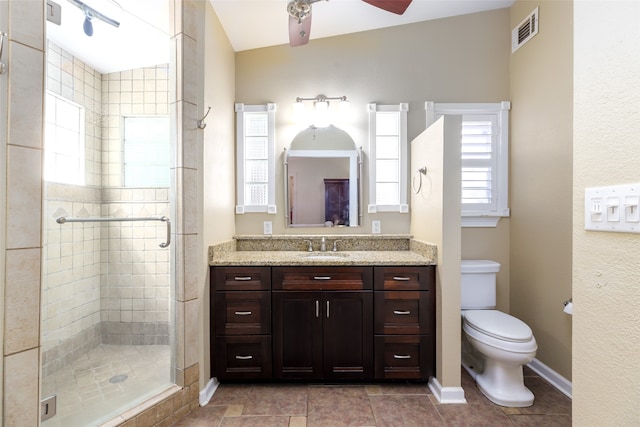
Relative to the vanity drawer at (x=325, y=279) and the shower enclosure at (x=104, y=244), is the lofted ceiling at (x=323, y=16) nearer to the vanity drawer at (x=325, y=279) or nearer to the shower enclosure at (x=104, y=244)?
A: the shower enclosure at (x=104, y=244)

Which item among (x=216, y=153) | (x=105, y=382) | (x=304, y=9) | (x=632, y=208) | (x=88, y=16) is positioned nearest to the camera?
(x=632, y=208)

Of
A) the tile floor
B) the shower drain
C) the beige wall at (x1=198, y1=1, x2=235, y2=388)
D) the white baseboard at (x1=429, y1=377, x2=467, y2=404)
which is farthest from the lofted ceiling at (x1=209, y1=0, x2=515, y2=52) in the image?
the white baseboard at (x1=429, y1=377, x2=467, y2=404)

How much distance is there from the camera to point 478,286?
7.57 feet

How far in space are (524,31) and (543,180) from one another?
4.19ft

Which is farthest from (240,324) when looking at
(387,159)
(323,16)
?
(323,16)

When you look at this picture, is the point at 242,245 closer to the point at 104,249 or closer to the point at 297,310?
the point at 297,310

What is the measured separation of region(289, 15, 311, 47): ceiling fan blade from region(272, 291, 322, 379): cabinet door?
1646 mm

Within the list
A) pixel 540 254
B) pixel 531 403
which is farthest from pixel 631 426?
pixel 540 254

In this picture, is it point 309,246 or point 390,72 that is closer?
point 309,246

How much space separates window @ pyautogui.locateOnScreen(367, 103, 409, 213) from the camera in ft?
8.43

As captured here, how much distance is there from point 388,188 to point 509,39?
171cm

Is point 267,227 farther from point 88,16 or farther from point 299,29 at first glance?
point 88,16

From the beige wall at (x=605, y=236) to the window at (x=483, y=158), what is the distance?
5.74 feet

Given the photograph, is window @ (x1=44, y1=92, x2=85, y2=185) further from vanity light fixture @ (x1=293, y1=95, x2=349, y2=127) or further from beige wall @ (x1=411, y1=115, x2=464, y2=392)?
beige wall @ (x1=411, y1=115, x2=464, y2=392)
